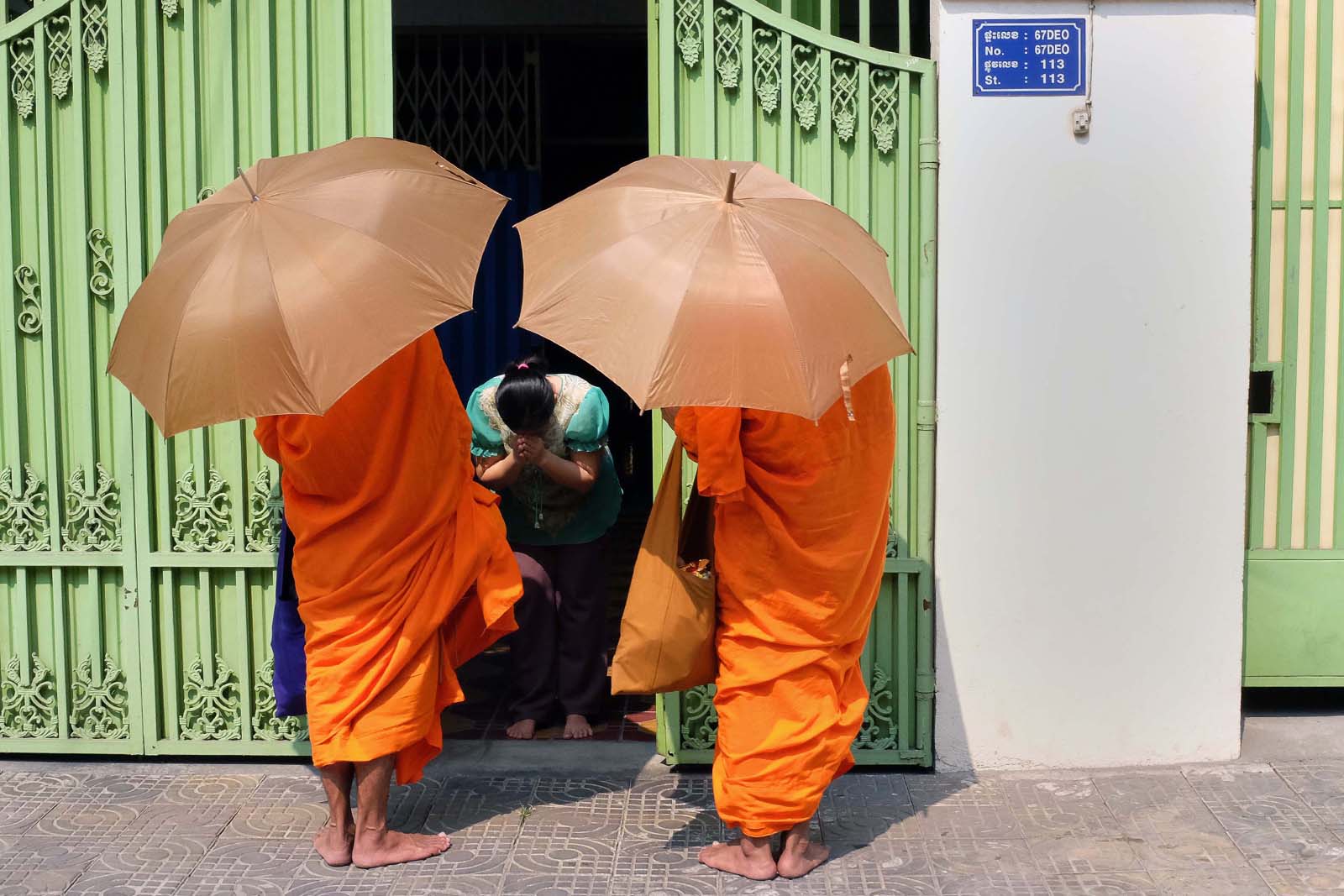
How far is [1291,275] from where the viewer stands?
4.96 meters

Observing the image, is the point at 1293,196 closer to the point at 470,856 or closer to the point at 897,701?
the point at 897,701

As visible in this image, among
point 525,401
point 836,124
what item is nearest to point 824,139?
point 836,124

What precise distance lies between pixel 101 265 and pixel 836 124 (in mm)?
2589

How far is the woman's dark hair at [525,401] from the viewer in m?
4.77

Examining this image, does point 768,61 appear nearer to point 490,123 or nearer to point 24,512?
point 490,123

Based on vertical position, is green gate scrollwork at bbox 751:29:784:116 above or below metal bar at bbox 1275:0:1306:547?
above

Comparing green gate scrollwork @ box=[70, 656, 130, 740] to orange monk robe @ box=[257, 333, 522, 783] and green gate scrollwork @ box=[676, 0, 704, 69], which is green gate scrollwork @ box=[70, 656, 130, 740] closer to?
orange monk robe @ box=[257, 333, 522, 783]

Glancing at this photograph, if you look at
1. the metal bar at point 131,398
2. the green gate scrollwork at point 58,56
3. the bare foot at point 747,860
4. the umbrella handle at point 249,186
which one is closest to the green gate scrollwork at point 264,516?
the metal bar at point 131,398

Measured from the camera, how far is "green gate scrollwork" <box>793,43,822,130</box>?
4594 millimetres

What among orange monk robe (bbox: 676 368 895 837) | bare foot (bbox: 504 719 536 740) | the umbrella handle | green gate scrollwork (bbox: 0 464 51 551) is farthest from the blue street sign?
green gate scrollwork (bbox: 0 464 51 551)

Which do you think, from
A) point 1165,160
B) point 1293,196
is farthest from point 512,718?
point 1293,196

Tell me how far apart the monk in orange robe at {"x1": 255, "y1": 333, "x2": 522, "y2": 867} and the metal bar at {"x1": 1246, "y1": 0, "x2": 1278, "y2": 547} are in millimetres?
2932

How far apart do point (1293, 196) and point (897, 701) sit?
7.63ft

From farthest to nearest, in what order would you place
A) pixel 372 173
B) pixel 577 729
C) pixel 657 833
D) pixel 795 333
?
pixel 577 729 < pixel 657 833 < pixel 372 173 < pixel 795 333
